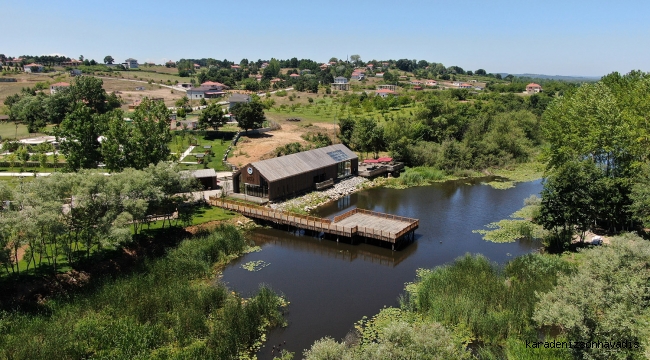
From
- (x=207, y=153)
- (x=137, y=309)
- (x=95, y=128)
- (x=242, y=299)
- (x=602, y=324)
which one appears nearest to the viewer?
(x=602, y=324)

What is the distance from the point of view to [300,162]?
4653 centimetres

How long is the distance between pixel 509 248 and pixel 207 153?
127 feet

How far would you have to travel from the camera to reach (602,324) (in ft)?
52.7

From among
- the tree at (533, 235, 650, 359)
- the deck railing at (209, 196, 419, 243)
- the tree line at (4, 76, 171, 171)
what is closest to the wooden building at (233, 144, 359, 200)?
the deck railing at (209, 196, 419, 243)

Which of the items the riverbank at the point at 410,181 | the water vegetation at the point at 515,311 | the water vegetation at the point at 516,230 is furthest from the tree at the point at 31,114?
the water vegetation at the point at 516,230

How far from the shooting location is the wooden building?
42.2m

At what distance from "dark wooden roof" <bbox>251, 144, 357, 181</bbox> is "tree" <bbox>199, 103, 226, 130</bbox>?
76.0 ft

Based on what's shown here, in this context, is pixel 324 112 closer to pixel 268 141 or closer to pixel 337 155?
pixel 268 141

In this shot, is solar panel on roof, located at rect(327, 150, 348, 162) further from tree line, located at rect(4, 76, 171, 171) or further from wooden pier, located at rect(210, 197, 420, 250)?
tree line, located at rect(4, 76, 171, 171)

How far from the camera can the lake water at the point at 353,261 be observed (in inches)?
928

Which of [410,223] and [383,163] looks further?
[383,163]

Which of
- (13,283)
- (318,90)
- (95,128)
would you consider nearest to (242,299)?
(13,283)


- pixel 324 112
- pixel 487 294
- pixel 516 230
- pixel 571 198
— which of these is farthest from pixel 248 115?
pixel 487 294

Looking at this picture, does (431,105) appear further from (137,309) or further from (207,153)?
(137,309)
